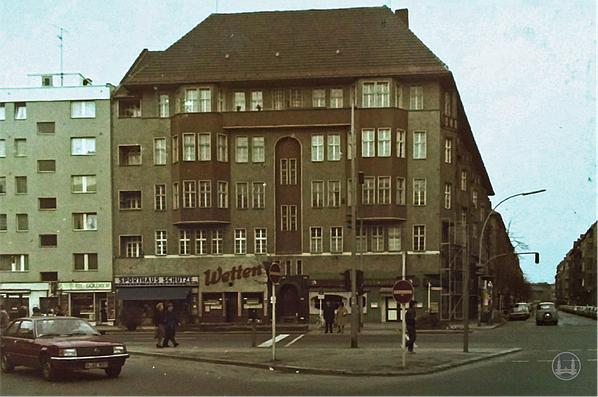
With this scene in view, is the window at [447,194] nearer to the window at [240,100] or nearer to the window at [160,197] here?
the window at [240,100]

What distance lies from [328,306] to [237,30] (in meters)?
25.8

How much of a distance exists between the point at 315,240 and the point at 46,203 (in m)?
19.9

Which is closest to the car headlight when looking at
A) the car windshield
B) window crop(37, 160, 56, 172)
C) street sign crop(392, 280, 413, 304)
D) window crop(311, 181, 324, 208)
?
the car windshield

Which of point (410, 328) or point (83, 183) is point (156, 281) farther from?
point (410, 328)

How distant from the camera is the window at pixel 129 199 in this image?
183 feet

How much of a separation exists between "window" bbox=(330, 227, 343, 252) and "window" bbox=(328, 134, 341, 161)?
492 centimetres

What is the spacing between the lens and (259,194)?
5453 cm

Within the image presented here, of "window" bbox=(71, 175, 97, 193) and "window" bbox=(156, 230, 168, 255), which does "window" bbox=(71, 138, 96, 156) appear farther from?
"window" bbox=(156, 230, 168, 255)

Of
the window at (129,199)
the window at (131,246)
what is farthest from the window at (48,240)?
the window at (129,199)

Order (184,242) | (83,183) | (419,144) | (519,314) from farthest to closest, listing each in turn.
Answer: (519,314) < (83,183) < (184,242) < (419,144)

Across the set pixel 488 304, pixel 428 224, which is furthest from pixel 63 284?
pixel 488 304

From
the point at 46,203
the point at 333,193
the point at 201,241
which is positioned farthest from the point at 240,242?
the point at 46,203

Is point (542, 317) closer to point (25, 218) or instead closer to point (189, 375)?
point (25, 218)

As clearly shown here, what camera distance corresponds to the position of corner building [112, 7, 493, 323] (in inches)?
2078
